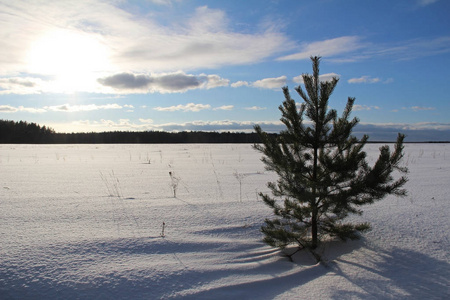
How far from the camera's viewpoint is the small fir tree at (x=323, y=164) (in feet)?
9.15

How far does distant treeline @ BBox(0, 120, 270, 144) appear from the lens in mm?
50406

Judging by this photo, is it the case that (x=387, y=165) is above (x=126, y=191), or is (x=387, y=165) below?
above

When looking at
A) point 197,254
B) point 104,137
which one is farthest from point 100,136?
point 197,254

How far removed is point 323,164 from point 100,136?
62377 millimetres

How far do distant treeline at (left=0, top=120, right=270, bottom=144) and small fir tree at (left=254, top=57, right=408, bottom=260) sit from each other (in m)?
45.6

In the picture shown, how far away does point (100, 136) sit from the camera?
192 feet

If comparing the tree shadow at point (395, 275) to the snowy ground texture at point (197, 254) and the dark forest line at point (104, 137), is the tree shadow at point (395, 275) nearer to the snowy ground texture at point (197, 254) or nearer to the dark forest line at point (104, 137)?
the snowy ground texture at point (197, 254)


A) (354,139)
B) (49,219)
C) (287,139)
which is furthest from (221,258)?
(49,219)

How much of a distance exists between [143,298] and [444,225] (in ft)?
12.0

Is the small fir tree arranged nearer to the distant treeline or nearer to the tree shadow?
the tree shadow

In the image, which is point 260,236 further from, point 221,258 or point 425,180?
point 425,180

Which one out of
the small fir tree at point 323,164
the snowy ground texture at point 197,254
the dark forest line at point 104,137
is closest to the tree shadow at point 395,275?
the snowy ground texture at point 197,254

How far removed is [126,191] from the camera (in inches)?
222

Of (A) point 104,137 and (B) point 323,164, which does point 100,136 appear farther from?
(B) point 323,164
